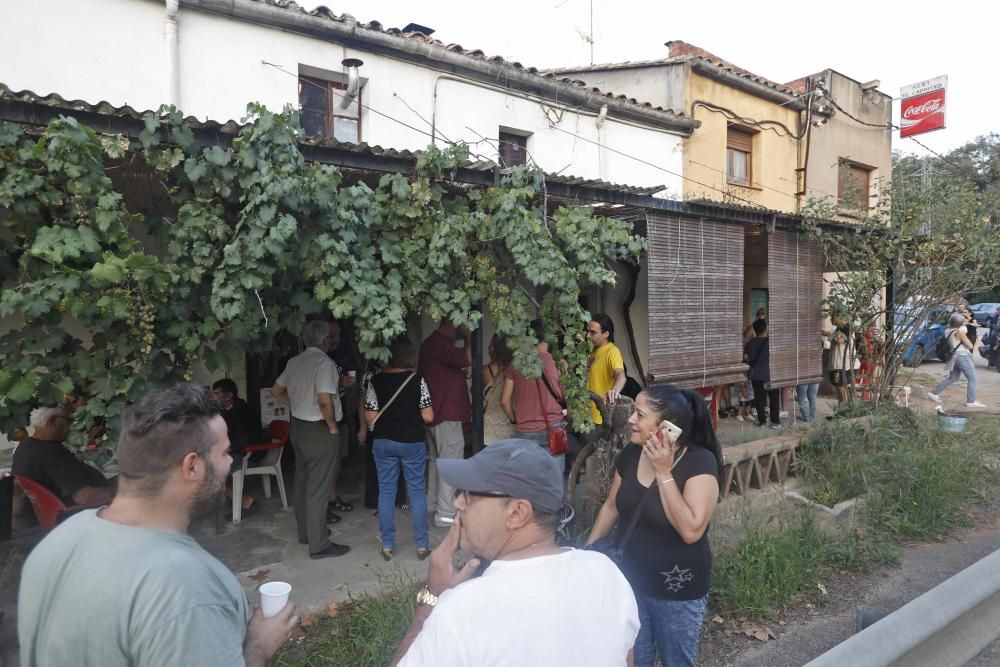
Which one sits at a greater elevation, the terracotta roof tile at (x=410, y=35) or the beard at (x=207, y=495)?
the terracotta roof tile at (x=410, y=35)

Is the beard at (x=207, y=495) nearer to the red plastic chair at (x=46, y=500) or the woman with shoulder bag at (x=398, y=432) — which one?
the woman with shoulder bag at (x=398, y=432)

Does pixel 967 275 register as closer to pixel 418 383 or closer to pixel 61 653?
pixel 418 383

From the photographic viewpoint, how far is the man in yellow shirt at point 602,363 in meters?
5.45

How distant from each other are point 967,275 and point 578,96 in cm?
558

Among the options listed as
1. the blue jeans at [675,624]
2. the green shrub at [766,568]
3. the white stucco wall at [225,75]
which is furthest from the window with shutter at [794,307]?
the blue jeans at [675,624]

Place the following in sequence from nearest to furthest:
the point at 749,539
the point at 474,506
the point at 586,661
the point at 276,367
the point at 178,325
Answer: the point at 586,661 < the point at 474,506 < the point at 178,325 < the point at 749,539 < the point at 276,367

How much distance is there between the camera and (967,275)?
739cm

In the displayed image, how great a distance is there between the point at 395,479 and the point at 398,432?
1.23ft

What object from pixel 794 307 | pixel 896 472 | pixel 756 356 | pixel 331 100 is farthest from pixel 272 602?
pixel 756 356

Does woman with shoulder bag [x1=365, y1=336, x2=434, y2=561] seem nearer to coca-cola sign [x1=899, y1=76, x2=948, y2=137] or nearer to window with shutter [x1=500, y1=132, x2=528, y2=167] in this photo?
window with shutter [x1=500, y1=132, x2=528, y2=167]

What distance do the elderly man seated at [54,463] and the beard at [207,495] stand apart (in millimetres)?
3219

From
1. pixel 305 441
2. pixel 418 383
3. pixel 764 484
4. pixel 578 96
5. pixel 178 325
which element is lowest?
pixel 764 484

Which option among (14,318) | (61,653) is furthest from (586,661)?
(14,318)

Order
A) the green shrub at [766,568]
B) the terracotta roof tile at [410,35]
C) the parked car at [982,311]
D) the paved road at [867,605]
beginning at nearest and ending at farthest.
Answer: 1. the paved road at [867,605]
2. the green shrub at [766,568]
3. the terracotta roof tile at [410,35]
4. the parked car at [982,311]
